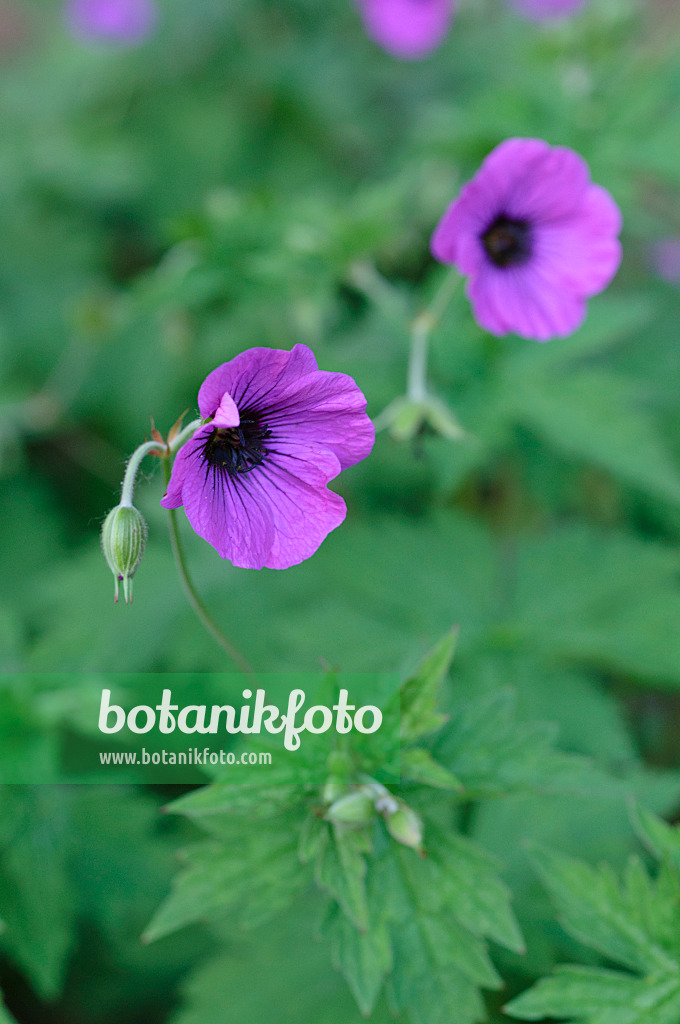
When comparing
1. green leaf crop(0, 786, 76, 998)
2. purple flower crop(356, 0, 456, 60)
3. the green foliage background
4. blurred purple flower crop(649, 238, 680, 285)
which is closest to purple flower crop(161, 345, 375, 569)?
the green foliage background

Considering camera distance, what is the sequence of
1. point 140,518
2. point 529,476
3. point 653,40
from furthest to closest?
point 653,40, point 529,476, point 140,518

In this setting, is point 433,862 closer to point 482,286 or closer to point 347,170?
point 482,286

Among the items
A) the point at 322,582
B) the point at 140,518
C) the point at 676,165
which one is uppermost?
the point at 676,165

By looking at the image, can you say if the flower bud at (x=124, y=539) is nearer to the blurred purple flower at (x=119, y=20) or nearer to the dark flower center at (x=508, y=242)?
the dark flower center at (x=508, y=242)

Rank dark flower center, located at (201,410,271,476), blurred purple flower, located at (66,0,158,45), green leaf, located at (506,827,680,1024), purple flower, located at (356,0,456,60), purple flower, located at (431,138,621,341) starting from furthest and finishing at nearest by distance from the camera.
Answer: blurred purple flower, located at (66,0,158,45), purple flower, located at (356,0,456,60), purple flower, located at (431,138,621,341), green leaf, located at (506,827,680,1024), dark flower center, located at (201,410,271,476)

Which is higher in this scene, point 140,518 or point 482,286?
point 482,286

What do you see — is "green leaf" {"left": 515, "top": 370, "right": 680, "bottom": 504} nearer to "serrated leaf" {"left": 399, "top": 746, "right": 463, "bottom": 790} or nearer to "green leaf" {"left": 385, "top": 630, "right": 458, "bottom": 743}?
"green leaf" {"left": 385, "top": 630, "right": 458, "bottom": 743}

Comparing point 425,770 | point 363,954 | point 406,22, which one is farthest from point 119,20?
point 363,954

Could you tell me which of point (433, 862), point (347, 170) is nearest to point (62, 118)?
point (347, 170)
